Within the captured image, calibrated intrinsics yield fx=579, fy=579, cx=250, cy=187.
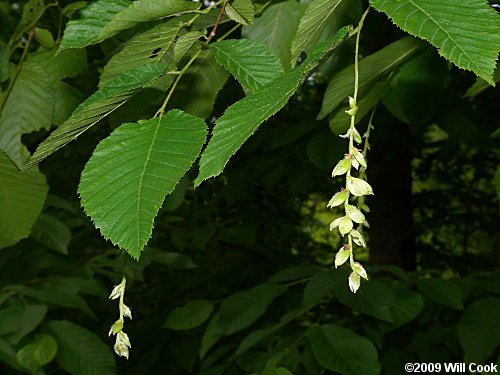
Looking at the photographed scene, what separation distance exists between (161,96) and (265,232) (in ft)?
9.65

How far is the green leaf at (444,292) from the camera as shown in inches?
62.8

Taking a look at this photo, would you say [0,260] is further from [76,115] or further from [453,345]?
[76,115]

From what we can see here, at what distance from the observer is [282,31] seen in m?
1.04

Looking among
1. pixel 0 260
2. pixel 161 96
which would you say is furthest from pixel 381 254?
pixel 161 96

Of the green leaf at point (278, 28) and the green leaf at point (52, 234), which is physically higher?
the green leaf at point (278, 28)

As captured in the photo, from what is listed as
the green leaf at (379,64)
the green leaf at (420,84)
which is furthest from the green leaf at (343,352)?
the green leaf at (379,64)

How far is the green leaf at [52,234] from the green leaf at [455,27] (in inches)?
70.5

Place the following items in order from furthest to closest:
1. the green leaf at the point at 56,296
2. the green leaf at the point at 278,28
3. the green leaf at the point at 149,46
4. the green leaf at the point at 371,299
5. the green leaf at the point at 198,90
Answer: the green leaf at the point at 56,296 → the green leaf at the point at 371,299 → the green leaf at the point at 278,28 → the green leaf at the point at 198,90 → the green leaf at the point at 149,46

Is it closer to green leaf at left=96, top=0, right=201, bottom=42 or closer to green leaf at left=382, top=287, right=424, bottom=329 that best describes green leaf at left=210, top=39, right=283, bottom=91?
green leaf at left=96, top=0, right=201, bottom=42

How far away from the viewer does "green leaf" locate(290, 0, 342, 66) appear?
2.10 feet

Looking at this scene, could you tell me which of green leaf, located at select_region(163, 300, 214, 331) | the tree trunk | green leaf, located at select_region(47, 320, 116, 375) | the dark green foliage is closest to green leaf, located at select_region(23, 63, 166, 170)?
the dark green foliage

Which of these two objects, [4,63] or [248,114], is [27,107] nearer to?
[4,63]

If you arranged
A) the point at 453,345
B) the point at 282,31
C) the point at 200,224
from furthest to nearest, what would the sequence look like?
the point at 200,224, the point at 453,345, the point at 282,31

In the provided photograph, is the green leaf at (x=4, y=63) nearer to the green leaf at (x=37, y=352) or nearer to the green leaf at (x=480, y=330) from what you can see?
the green leaf at (x=37, y=352)
